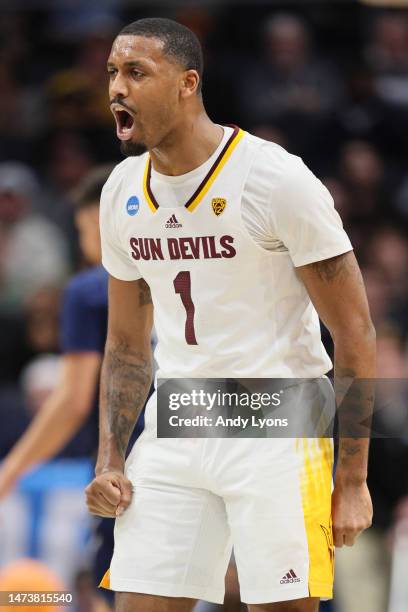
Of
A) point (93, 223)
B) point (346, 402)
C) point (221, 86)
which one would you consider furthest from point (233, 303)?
point (221, 86)

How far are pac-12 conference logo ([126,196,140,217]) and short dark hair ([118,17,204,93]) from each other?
42cm

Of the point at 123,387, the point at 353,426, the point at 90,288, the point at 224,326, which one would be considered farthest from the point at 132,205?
the point at 90,288

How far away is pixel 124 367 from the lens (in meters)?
4.09

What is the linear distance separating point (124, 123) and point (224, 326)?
0.65 metres

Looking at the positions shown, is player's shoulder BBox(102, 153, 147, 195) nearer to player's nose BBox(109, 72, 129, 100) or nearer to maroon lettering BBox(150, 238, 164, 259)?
maroon lettering BBox(150, 238, 164, 259)

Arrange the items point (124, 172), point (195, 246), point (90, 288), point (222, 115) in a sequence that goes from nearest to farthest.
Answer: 1. point (195, 246)
2. point (124, 172)
3. point (90, 288)
4. point (222, 115)

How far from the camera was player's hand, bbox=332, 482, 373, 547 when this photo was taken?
3.68 metres

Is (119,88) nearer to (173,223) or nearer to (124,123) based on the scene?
(124,123)

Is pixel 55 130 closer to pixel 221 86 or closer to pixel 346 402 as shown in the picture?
pixel 221 86

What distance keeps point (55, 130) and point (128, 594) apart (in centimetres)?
683

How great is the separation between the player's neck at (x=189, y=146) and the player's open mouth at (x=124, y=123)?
12cm

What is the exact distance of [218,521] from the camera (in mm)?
3789

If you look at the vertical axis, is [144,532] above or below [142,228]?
below

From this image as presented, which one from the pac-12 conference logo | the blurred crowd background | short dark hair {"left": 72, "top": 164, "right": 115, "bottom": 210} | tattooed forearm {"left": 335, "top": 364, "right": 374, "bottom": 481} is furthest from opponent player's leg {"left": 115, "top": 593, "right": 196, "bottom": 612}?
the blurred crowd background
